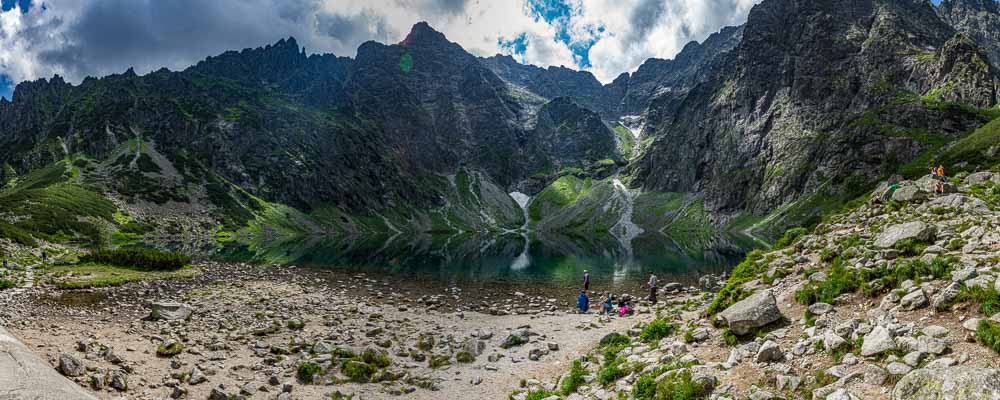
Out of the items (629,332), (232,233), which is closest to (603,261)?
(629,332)

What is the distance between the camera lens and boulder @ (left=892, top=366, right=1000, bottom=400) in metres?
7.55

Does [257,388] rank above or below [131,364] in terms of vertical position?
below

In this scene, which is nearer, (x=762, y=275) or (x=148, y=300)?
(x=762, y=275)

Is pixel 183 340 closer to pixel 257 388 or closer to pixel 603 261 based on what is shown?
pixel 257 388

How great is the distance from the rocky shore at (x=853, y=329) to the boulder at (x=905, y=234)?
6cm

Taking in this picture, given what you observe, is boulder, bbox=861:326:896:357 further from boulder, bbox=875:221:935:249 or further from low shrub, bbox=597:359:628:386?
boulder, bbox=875:221:935:249

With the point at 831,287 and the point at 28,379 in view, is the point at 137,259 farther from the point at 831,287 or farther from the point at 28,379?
the point at 831,287

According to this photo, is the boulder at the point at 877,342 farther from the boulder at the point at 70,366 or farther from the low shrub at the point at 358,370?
the boulder at the point at 70,366

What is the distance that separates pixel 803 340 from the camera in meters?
13.4

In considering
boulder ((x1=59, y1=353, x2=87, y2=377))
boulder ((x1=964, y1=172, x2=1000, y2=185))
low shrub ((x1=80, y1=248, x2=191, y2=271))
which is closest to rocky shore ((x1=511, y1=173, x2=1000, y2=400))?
boulder ((x1=964, y1=172, x2=1000, y2=185))

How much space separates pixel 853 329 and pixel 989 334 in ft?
10.5

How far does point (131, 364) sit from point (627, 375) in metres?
22.3

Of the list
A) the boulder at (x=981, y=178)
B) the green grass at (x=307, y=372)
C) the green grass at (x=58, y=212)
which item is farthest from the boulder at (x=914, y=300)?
the green grass at (x=58, y=212)

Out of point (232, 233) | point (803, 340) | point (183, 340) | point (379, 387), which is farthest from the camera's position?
point (232, 233)
